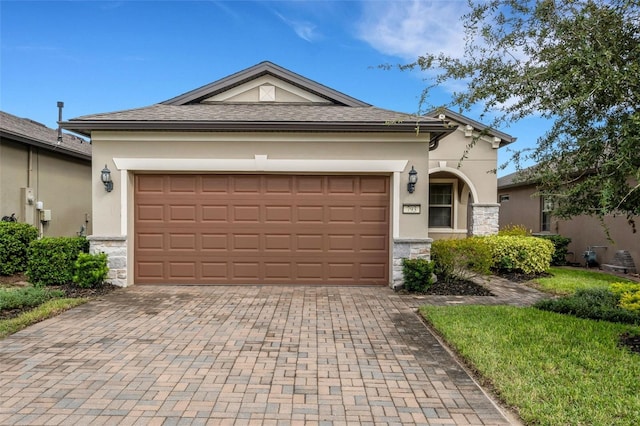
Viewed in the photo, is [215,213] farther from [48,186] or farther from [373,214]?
[48,186]

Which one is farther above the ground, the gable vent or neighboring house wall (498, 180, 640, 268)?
the gable vent

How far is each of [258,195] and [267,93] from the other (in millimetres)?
3562

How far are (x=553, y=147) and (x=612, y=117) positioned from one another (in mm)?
834

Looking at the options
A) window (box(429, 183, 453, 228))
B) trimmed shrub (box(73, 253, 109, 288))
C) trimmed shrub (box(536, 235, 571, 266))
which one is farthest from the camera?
window (box(429, 183, 453, 228))

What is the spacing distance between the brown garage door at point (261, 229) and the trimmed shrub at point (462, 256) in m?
1.18

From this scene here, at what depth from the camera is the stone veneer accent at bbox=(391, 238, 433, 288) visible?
841cm

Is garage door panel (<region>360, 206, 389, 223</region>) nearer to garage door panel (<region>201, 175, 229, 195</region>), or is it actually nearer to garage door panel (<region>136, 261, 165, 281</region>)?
garage door panel (<region>201, 175, 229, 195</region>)

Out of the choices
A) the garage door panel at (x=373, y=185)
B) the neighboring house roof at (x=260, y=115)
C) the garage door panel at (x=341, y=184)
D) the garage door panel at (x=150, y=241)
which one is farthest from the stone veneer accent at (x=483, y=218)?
the garage door panel at (x=150, y=241)

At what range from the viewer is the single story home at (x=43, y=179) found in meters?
10.8

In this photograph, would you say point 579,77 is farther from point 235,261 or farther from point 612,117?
point 235,261

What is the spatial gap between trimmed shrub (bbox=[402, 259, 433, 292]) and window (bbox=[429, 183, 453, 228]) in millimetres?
6672

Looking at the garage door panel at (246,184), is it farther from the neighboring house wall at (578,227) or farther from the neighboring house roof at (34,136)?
the neighboring house roof at (34,136)

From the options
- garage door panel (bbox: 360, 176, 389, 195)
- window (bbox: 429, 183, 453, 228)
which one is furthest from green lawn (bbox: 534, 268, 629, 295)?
garage door panel (bbox: 360, 176, 389, 195)

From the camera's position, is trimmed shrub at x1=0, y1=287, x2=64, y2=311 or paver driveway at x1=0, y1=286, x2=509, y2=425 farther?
trimmed shrub at x1=0, y1=287, x2=64, y2=311
